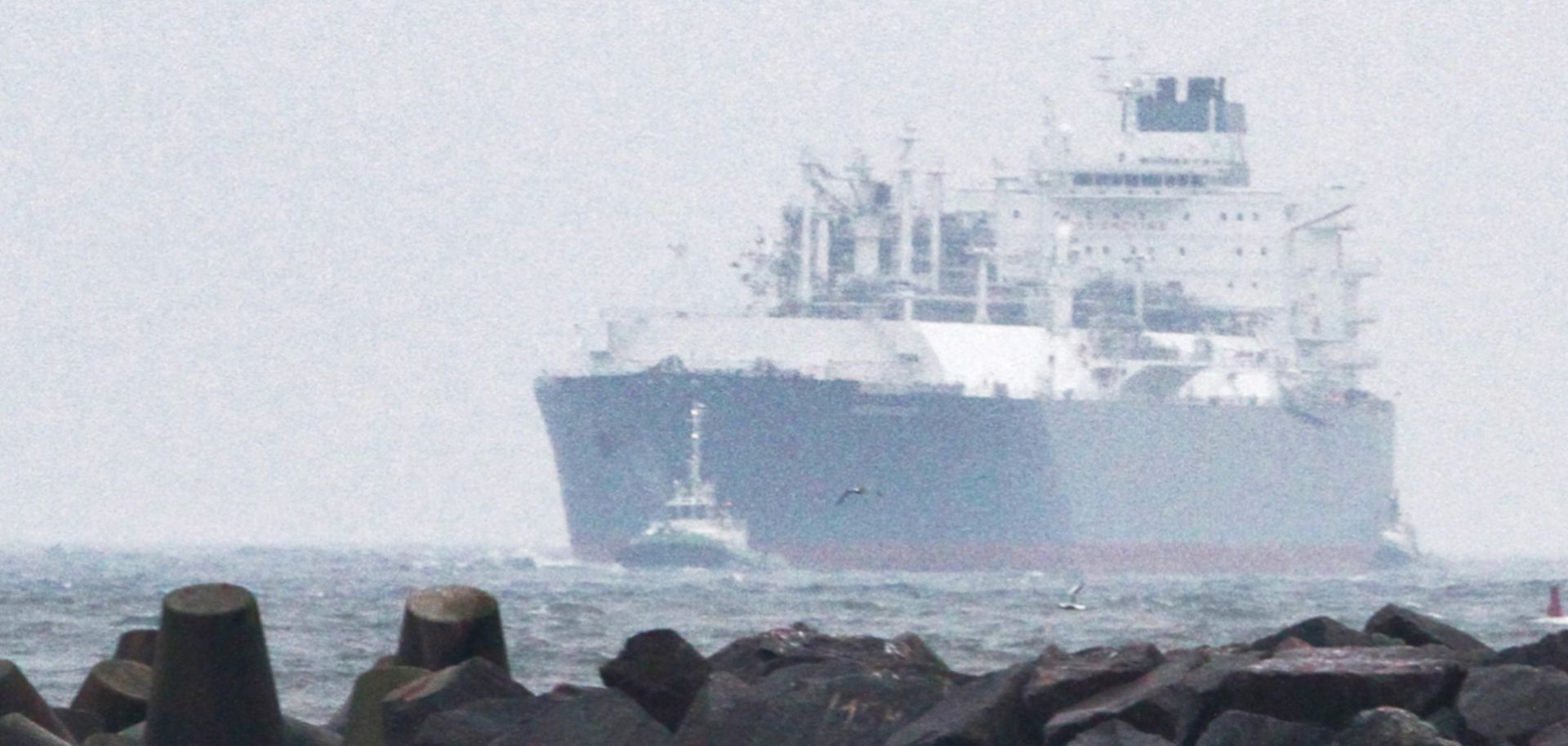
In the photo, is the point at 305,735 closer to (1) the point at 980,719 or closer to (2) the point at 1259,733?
(1) the point at 980,719

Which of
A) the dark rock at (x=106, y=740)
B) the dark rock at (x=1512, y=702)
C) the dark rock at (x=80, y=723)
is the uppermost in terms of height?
the dark rock at (x=1512, y=702)

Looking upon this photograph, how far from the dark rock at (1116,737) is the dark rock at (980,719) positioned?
1.09 ft

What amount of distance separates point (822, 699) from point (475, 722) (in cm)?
114

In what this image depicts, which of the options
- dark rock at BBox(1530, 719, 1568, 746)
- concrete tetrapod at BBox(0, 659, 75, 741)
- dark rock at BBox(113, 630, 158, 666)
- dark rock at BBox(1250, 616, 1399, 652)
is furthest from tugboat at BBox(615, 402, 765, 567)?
dark rock at BBox(1530, 719, 1568, 746)

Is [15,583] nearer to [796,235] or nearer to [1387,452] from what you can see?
[796,235]

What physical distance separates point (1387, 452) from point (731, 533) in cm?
2191

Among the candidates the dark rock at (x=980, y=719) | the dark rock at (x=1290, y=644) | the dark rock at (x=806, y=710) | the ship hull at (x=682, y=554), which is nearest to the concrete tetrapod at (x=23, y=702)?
the dark rock at (x=806, y=710)

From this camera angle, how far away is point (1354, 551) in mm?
72062

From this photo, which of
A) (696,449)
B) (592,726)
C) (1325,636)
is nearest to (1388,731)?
(592,726)

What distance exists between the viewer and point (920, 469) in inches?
2413

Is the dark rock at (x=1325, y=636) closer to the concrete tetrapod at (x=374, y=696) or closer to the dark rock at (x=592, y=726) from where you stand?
the dark rock at (x=592, y=726)

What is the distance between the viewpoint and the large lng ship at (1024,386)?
6094 centimetres

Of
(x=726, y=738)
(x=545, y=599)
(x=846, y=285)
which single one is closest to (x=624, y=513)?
(x=846, y=285)

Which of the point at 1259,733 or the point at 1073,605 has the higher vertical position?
the point at 1259,733
